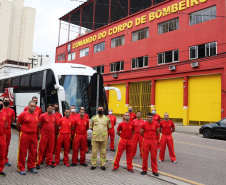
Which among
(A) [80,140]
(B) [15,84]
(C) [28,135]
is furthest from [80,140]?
(B) [15,84]

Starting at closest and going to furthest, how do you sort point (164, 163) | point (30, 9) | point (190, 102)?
point (164, 163)
point (190, 102)
point (30, 9)

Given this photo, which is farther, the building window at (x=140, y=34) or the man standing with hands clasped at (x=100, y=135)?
the building window at (x=140, y=34)

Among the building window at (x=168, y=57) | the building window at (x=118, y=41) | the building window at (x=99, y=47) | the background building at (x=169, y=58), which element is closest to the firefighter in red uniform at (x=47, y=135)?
the background building at (x=169, y=58)

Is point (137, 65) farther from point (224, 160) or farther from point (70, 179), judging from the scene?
point (70, 179)

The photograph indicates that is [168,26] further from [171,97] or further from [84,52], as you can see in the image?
[84,52]

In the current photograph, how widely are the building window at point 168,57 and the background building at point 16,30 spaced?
6282 cm

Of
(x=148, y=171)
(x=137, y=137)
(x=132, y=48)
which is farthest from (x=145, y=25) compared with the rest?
(x=148, y=171)

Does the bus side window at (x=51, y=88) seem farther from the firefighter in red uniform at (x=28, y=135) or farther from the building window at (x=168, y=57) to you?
the building window at (x=168, y=57)

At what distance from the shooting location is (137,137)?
340 inches

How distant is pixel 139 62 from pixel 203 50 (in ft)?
25.2

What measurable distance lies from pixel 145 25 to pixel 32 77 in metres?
16.6

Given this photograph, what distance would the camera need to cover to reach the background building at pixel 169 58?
63.5ft

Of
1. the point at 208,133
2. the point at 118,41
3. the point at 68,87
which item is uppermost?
the point at 118,41

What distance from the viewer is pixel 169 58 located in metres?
22.8
